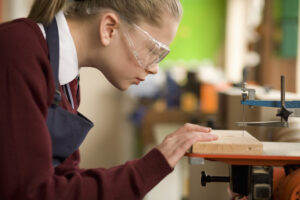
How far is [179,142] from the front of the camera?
125cm

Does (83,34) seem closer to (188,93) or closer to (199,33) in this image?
(188,93)

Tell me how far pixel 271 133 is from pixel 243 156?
636 millimetres

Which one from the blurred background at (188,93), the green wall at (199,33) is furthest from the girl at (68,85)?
the green wall at (199,33)

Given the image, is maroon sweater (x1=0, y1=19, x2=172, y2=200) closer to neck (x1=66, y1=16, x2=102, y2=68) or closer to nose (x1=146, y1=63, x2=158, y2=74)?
neck (x1=66, y1=16, x2=102, y2=68)

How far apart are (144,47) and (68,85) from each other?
0.29 meters

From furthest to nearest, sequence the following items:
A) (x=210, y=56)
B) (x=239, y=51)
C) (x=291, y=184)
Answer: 1. (x=210, y=56)
2. (x=239, y=51)
3. (x=291, y=184)

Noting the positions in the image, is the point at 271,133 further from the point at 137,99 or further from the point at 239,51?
the point at 239,51

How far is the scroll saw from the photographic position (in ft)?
4.18

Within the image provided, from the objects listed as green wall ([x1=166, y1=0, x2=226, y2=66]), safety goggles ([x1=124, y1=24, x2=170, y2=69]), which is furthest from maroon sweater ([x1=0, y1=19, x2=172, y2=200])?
green wall ([x1=166, y1=0, x2=226, y2=66])

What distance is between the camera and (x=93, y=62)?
1.42m

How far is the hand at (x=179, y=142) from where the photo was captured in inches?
48.3

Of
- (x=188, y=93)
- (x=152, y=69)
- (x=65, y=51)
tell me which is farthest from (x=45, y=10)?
(x=188, y=93)

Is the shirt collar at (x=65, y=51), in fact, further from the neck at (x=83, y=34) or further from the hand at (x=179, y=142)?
the hand at (x=179, y=142)

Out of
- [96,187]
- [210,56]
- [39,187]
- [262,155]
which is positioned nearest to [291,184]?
[262,155]
